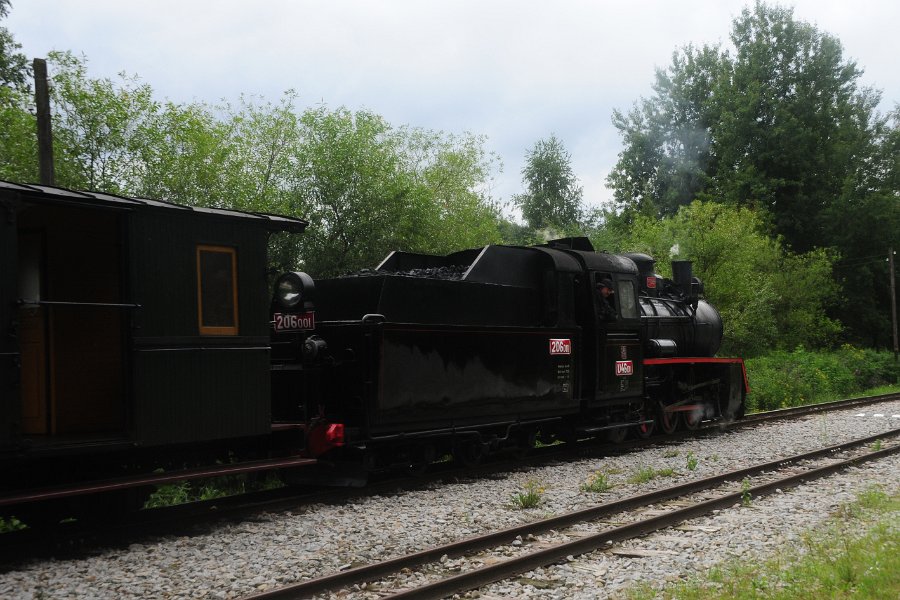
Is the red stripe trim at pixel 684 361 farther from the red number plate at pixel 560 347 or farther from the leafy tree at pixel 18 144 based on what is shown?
the leafy tree at pixel 18 144

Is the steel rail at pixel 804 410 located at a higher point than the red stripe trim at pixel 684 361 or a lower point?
lower

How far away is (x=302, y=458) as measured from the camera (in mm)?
8125

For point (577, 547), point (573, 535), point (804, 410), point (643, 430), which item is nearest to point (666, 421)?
point (643, 430)

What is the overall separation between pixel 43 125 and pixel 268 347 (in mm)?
5388

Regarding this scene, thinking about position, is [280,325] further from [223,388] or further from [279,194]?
[279,194]

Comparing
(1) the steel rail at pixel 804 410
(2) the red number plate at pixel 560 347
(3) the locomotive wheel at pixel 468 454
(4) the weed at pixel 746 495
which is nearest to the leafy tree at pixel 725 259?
(1) the steel rail at pixel 804 410

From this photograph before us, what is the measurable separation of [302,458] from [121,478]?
1929 millimetres

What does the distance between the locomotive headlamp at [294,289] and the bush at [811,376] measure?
17786 mm

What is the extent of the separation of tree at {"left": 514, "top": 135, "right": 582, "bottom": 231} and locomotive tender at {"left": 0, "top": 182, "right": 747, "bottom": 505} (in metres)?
43.7

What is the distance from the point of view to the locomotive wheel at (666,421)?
1405cm

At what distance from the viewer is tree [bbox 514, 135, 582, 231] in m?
56.4

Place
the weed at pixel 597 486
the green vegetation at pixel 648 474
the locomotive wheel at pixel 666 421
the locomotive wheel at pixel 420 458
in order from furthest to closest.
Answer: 1. the locomotive wheel at pixel 666 421
2. the locomotive wheel at pixel 420 458
3. the green vegetation at pixel 648 474
4. the weed at pixel 597 486

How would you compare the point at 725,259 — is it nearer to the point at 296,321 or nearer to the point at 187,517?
the point at 296,321

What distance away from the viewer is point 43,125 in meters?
10.5
